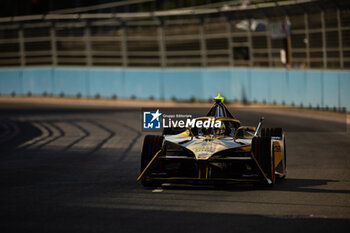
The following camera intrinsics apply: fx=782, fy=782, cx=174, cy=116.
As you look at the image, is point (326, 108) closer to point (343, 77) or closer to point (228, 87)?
point (343, 77)

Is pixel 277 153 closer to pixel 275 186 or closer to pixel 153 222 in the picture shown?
pixel 275 186

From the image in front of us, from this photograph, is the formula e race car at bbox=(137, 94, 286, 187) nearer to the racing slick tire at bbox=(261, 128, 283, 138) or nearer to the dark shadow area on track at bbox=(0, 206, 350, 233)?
the racing slick tire at bbox=(261, 128, 283, 138)

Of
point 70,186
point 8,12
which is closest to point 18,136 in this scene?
point 70,186

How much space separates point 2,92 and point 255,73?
14.0m

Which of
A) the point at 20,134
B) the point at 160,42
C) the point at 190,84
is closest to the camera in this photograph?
the point at 20,134

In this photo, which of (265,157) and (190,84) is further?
(190,84)

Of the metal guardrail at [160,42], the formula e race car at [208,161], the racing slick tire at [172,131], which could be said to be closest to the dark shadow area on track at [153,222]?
the formula e race car at [208,161]

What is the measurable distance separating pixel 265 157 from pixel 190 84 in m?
23.9

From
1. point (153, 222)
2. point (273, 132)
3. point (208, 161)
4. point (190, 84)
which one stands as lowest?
point (153, 222)

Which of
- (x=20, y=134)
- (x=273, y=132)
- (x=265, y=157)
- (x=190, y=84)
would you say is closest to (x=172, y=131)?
(x=273, y=132)

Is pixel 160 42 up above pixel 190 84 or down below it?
above

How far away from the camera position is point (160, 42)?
36.2 m

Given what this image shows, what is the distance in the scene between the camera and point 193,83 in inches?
1373

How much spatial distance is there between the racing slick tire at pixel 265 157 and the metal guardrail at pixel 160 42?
17330 mm
